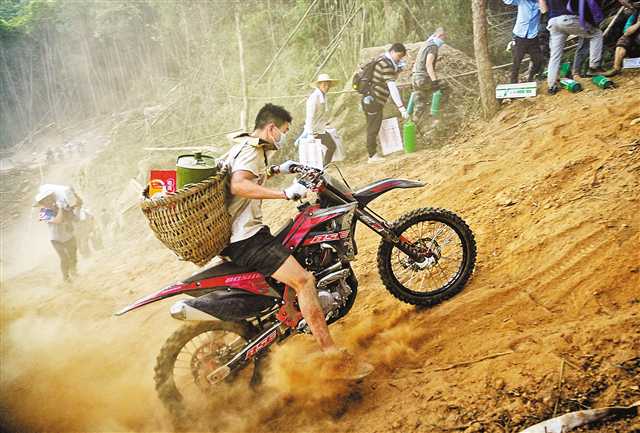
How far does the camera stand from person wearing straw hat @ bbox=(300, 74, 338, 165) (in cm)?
684

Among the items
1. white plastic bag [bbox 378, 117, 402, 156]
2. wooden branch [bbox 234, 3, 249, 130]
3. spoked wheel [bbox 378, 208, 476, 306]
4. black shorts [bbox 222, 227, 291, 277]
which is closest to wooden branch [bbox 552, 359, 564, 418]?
spoked wheel [bbox 378, 208, 476, 306]

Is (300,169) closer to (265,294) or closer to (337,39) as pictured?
(265,294)

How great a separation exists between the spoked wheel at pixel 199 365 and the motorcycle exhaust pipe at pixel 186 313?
14cm

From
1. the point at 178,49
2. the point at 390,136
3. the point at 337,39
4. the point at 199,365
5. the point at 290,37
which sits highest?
the point at 178,49

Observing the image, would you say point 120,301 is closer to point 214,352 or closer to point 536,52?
point 214,352

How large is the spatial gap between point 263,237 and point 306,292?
1.50 feet

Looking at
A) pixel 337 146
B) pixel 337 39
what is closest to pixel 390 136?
pixel 337 146

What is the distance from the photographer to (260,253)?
8.74 feet

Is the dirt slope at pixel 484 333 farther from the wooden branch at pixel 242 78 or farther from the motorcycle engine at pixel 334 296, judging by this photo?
the wooden branch at pixel 242 78

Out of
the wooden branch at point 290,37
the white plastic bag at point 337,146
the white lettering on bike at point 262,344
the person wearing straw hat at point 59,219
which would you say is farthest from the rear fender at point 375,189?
the wooden branch at point 290,37

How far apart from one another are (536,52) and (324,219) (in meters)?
5.61

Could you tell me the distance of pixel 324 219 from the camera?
276 centimetres

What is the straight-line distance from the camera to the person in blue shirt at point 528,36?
6383mm

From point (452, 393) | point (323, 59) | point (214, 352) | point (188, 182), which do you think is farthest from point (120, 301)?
point (323, 59)
